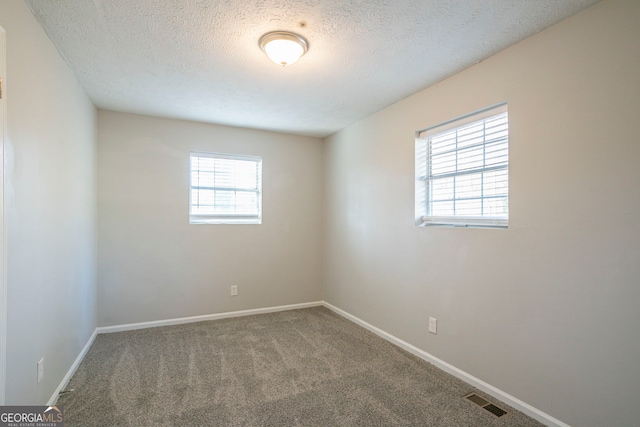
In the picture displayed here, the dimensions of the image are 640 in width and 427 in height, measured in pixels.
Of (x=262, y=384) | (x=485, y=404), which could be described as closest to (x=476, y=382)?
(x=485, y=404)

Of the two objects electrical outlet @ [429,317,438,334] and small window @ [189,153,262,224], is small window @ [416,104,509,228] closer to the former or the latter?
electrical outlet @ [429,317,438,334]

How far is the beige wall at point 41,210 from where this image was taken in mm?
1664

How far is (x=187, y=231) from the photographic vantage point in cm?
398

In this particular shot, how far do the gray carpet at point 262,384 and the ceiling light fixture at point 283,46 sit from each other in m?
2.38

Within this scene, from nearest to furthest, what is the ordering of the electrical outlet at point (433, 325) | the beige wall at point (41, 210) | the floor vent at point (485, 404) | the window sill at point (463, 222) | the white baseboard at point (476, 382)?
the beige wall at point (41, 210) < the white baseboard at point (476, 382) < the floor vent at point (485, 404) < the window sill at point (463, 222) < the electrical outlet at point (433, 325)

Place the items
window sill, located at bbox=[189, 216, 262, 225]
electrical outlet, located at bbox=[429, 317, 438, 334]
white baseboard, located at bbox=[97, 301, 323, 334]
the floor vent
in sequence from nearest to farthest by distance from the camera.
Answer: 1. the floor vent
2. electrical outlet, located at bbox=[429, 317, 438, 334]
3. white baseboard, located at bbox=[97, 301, 323, 334]
4. window sill, located at bbox=[189, 216, 262, 225]

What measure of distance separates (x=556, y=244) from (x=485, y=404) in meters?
1.19

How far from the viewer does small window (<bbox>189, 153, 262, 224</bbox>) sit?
410cm

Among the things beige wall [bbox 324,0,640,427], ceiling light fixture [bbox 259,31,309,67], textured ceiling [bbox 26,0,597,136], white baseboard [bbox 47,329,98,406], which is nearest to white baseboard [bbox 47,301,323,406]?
Result: white baseboard [bbox 47,329,98,406]

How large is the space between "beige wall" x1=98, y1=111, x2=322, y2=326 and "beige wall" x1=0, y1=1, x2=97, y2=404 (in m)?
0.60

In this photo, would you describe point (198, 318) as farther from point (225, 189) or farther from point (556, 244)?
point (556, 244)

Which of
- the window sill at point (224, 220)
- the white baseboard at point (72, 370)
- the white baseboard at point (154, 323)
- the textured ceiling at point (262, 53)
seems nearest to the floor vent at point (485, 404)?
the textured ceiling at point (262, 53)

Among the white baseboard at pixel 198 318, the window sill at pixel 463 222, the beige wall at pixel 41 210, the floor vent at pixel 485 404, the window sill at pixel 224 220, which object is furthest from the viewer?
the window sill at pixel 224 220

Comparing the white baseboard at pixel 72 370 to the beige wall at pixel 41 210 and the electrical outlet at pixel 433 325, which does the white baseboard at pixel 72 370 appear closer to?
the beige wall at pixel 41 210
